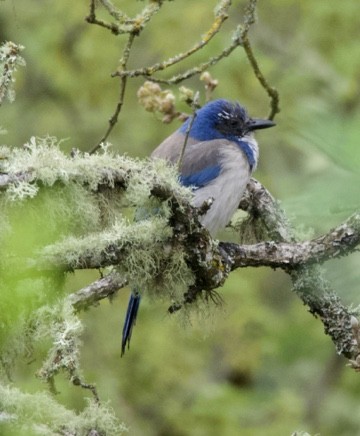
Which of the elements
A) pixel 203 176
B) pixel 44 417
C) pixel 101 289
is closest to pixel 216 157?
pixel 203 176

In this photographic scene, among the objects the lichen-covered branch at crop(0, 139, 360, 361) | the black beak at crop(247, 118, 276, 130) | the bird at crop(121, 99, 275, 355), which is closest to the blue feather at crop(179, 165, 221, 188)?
the bird at crop(121, 99, 275, 355)

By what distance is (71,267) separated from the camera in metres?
2.76

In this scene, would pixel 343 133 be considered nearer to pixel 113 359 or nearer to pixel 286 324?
pixel 113 359

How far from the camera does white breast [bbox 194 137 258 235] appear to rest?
439cm

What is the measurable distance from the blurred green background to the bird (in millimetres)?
1557

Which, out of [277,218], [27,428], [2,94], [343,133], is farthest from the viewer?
[277,218]

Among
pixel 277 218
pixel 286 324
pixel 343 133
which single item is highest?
pixel 286 324

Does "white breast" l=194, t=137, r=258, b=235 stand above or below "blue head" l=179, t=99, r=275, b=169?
below

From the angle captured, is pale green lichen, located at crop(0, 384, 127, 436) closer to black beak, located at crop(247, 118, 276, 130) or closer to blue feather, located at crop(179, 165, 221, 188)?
blue feather, located at crop(179, 165, 221, 188)

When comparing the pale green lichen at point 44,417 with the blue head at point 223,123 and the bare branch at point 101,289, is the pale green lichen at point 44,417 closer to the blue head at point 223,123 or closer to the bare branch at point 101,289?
the bare branch at point 101,289

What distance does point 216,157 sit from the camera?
4969 millimetres

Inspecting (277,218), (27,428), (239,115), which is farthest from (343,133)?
(239,115)

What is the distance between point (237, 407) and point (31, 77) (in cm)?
361

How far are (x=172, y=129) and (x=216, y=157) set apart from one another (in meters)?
3.86
